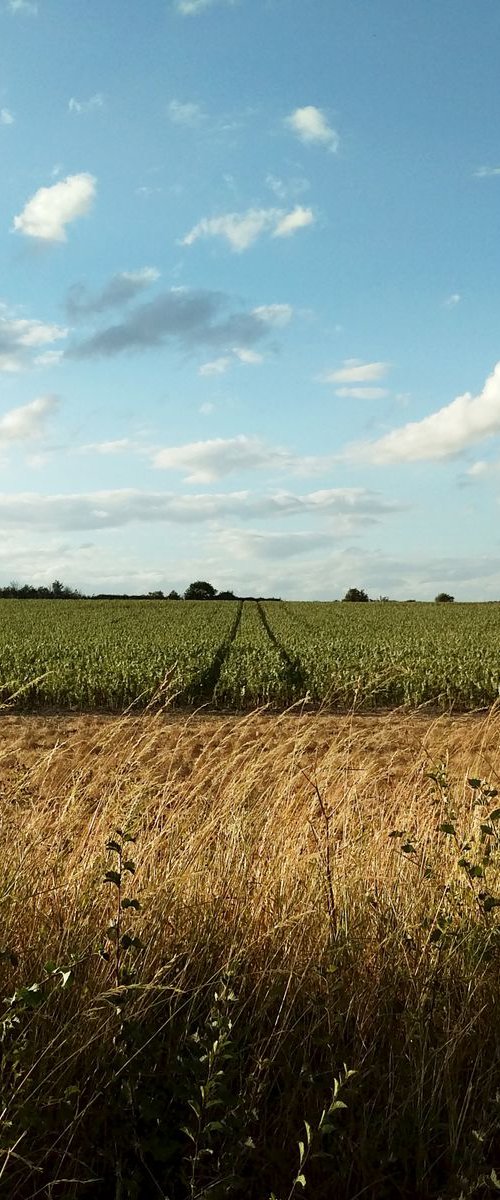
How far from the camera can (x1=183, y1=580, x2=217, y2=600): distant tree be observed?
4749 inches

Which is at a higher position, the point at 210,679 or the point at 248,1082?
the point at 210,679

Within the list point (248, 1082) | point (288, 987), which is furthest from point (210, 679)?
point (248, 1082)

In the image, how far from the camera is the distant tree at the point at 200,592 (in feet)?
396

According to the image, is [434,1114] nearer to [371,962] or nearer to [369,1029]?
[369,1029]

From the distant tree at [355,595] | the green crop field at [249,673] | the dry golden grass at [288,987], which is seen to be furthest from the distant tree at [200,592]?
the dry golden grass at [288,987]

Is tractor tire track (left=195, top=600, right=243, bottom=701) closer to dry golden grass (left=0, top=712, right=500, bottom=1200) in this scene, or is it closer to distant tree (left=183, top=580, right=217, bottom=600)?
dry golden grass (left=0, top=712, right=500, bottom=1200)

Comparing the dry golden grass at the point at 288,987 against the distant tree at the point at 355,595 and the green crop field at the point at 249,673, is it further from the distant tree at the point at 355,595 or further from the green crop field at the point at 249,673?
the distant tree at the point at 355,595

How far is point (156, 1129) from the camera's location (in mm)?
3658

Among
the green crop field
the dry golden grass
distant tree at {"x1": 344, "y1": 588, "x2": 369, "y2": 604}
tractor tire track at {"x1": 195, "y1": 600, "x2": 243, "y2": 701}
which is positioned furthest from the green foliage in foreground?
distant tree at {"x1": 344, "y1": 588, "x2": 369, "y2": 604}

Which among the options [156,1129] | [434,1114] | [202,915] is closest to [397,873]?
[202,915]

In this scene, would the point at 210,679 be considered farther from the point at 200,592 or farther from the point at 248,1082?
the point at 200,592

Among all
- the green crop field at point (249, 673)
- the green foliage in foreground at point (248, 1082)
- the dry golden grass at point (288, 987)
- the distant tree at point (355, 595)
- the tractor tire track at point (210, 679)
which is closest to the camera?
the green foliage in foreground at point (248, 1082)

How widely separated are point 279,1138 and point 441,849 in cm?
279

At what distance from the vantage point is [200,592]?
121 meters
